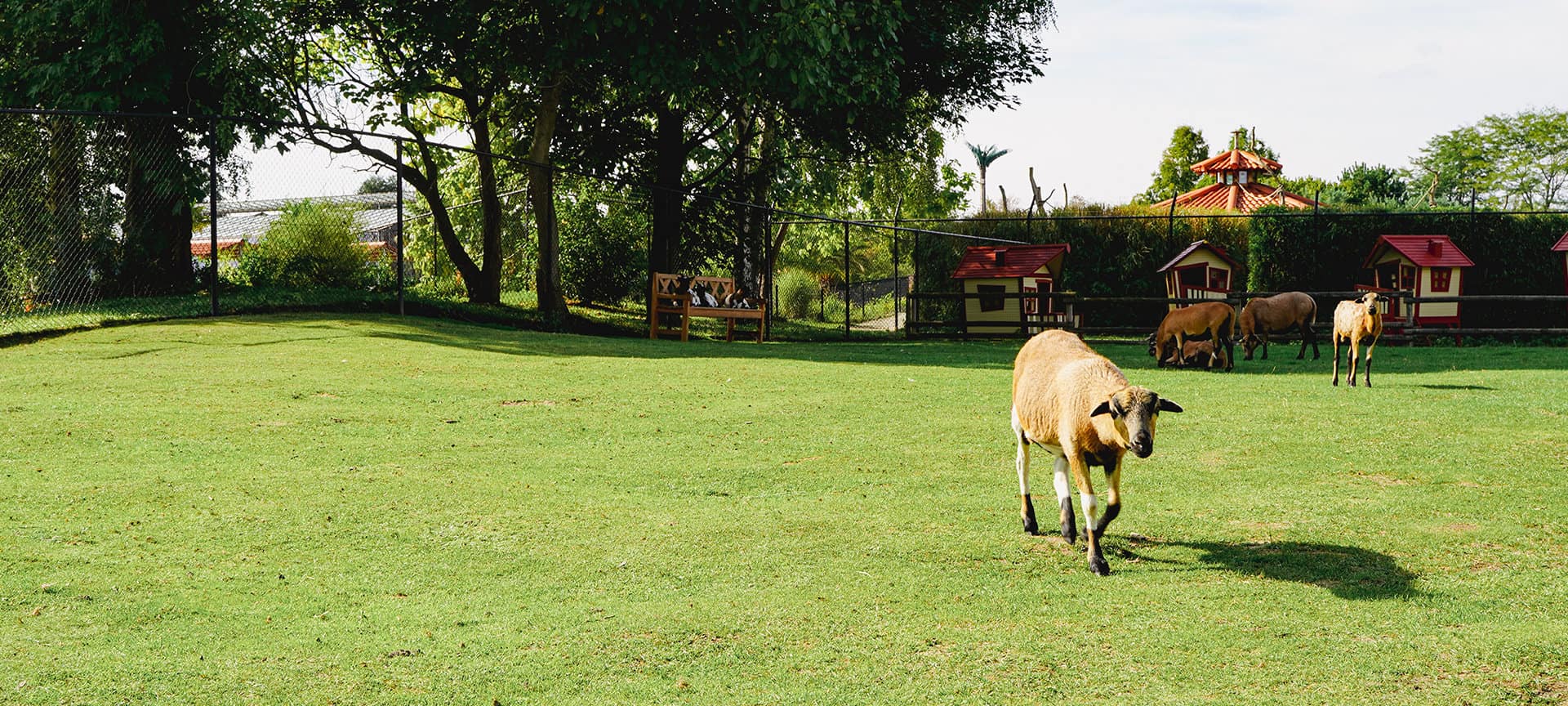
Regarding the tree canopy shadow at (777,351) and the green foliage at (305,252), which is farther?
the green foliage at (305,252)

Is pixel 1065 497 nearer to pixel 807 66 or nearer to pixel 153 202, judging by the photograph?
pixel 807 66

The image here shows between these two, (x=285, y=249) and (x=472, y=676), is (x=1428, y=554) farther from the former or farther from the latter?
(x=285, y=249)

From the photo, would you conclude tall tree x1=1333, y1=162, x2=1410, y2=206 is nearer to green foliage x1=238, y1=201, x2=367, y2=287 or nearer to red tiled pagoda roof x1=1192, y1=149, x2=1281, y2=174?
red tiled pagoda roof x1=1192, y1=149, x2=1281, y2=174

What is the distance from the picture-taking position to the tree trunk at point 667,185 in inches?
1088

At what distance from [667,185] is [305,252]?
920 cm

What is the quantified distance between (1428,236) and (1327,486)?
21.6 meters

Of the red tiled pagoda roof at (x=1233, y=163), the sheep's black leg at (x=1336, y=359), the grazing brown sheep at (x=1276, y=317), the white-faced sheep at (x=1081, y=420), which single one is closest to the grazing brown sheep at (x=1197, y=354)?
the sheep's black leg at (x=1336, y=359)

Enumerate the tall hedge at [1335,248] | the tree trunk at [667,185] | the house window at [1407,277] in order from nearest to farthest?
the house window at [1407,277]
the tree trunk at [667,185]
the tall hedge at [1335,248]

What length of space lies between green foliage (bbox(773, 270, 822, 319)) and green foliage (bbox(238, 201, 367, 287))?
18.8 m

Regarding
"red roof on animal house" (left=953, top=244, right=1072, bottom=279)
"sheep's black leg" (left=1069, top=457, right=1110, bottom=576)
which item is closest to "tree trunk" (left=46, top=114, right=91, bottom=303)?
"sheep's black leg" (left=1069, top=457, right=1110, bottom=576)

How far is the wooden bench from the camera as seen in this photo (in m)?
22.7

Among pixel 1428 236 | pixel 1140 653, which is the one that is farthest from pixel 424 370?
pixel 1428 236

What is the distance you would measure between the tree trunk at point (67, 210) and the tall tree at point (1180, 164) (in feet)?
192

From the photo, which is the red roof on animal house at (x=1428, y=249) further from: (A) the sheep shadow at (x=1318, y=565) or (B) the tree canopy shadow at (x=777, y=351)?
(A) the sheep shadow at (x=1318, y=565)
